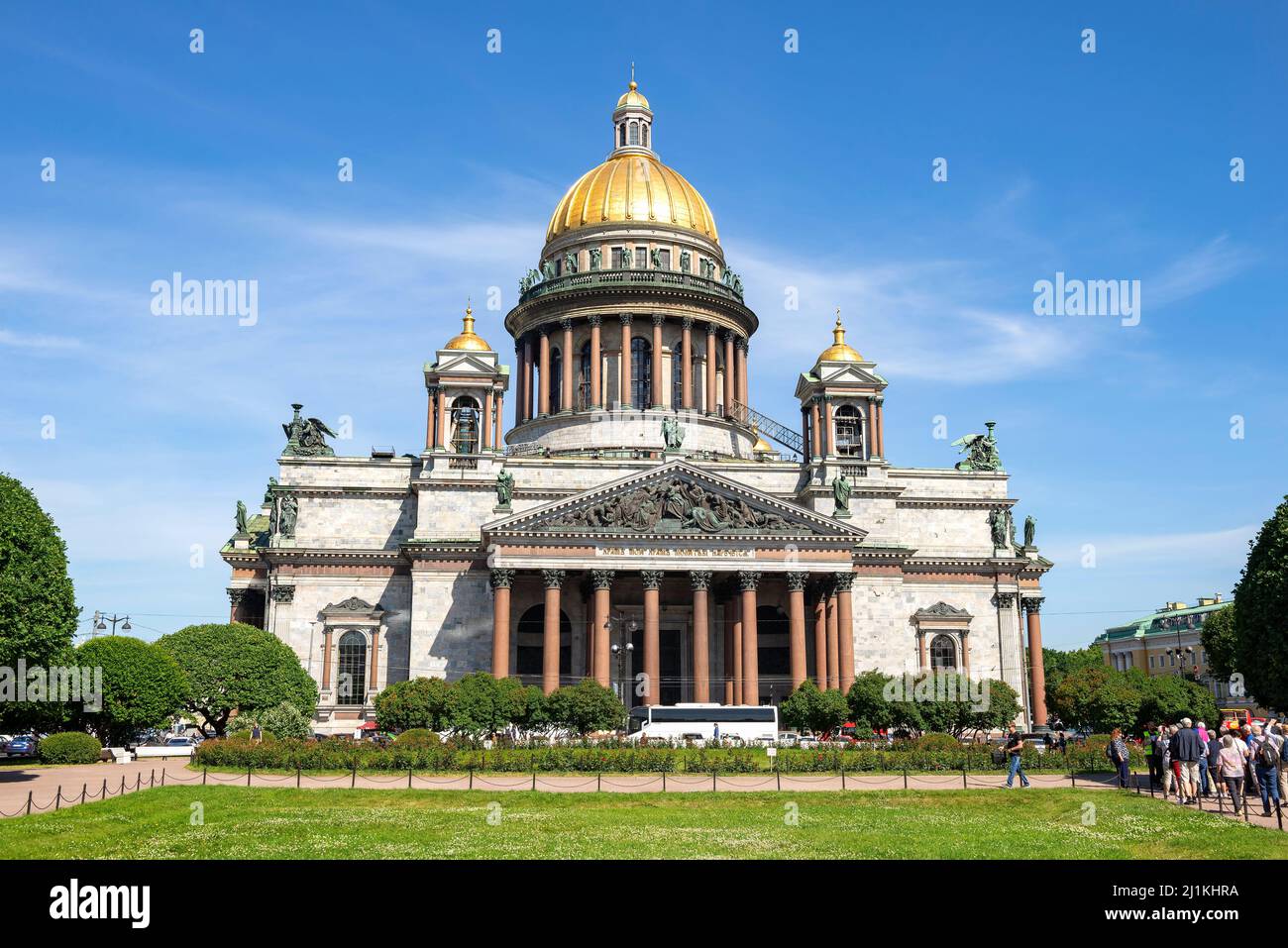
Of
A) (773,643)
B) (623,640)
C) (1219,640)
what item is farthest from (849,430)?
(1219,640)

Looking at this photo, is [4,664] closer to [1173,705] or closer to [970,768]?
[970,768]

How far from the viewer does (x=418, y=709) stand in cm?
5131

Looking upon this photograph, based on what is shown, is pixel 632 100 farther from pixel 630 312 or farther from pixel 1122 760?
pixel 1122 760

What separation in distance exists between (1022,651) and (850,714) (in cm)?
2159

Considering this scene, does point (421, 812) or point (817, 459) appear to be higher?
point (817, 459)

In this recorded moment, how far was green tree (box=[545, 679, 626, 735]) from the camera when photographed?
5225 cm

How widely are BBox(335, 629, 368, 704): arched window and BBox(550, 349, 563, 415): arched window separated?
922 inches

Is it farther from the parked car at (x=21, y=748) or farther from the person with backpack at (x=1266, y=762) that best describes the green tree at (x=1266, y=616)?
the parked car at (x=21, y=748)

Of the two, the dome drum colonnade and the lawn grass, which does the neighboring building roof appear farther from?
the lawn grass

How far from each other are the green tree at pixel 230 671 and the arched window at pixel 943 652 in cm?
3755

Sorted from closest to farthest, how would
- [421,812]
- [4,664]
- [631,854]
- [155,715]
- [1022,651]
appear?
[631,854], [421,812], [4,664], [155,715], [1022,651]

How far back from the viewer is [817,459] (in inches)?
2867
